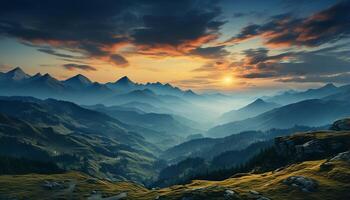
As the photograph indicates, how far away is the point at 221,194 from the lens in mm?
115688

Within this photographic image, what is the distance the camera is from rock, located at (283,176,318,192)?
357 feet

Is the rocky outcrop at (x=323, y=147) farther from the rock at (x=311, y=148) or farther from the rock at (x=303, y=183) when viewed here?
the rock at (x=303, y=183)

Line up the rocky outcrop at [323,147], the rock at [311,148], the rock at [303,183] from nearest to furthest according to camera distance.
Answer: the rock at [303,183] < the rocky outcrop at [323,147] < the rock at [311,148]

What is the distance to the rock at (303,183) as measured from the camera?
357 ft

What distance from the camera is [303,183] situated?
368ft

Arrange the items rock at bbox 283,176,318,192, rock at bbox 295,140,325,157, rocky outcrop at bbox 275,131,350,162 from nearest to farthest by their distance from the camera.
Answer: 1. rock at bbox 283,176,318,192
2. rocky outcrop at bbox 275,131,350,162
3. rock at bbox 295,140,325,157

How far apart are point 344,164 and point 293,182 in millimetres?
27390

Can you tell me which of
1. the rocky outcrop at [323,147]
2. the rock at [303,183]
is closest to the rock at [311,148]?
the rocky outcrop at [323,147]

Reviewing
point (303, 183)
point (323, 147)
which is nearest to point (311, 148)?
point (323, 147)

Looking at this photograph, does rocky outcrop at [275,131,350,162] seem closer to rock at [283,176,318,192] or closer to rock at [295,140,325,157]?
rock at [295,140,325,157]

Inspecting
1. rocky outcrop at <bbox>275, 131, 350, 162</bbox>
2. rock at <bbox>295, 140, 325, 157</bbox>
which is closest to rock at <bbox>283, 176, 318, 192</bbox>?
rocky outcrop at <bbox>275, 131, 350, 162</bbox>

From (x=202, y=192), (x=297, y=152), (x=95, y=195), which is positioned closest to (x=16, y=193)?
(x=95, y=195)

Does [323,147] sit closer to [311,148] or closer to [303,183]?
[311,148]

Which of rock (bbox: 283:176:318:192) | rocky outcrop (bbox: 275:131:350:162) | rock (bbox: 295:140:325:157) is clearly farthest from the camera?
rock (bbox: 295:140:325:157)
